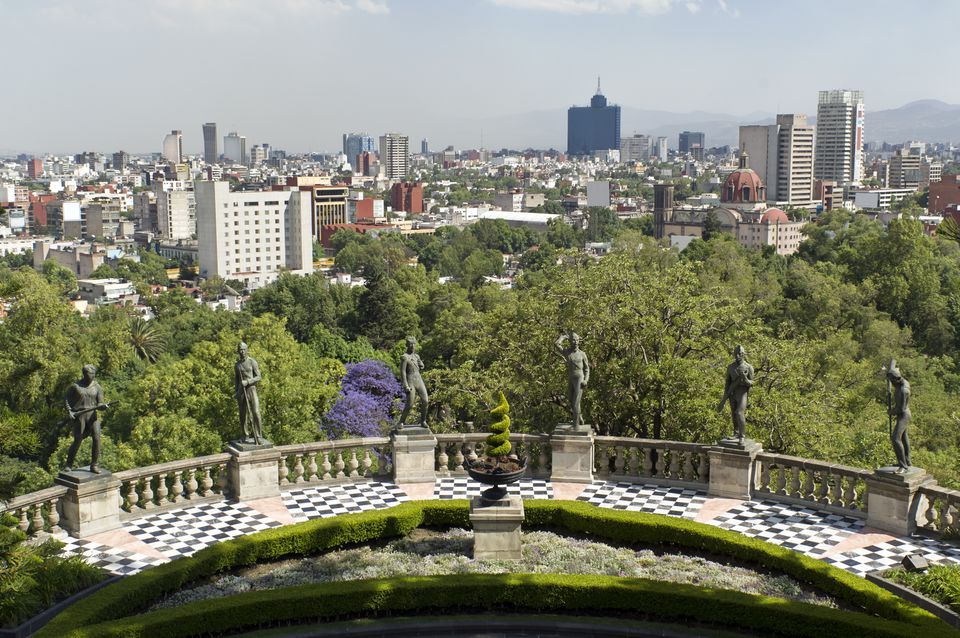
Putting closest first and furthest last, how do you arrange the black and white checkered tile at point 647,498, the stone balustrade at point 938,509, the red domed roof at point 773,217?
the stone balustrade at point 938,509, the black and white checkered tile at point 647,498, the red domed roof at point 773,217

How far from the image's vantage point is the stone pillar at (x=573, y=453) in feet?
70.6

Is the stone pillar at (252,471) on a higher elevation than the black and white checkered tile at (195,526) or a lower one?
higher

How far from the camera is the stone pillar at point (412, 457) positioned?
21.6 meters

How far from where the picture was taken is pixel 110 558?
17.0 meters

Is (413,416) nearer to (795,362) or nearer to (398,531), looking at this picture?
(398,531)

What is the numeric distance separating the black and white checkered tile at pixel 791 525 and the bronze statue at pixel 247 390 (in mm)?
9529

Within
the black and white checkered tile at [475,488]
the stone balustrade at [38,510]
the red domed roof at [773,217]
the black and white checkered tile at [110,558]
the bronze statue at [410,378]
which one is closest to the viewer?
the black and white checkered tile at [110,558]

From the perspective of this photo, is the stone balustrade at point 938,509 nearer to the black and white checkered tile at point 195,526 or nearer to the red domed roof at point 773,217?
the black and white checkered tile at point 195,526

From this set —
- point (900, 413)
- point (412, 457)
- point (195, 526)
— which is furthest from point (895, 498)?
point (195, 526)

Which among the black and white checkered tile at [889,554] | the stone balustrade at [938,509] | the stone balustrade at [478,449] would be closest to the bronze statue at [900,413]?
the stone balustrade at [938,509]

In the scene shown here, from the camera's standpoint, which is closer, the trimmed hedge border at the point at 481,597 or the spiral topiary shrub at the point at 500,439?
the trimmed hedge border at the point at 481,597

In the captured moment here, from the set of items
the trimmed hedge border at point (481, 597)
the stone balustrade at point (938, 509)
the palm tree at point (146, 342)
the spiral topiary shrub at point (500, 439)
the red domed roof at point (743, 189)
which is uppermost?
the red domed roof at point (743, 189)

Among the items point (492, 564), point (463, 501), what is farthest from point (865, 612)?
point (463, 501)

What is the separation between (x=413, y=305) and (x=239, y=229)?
101 meters
